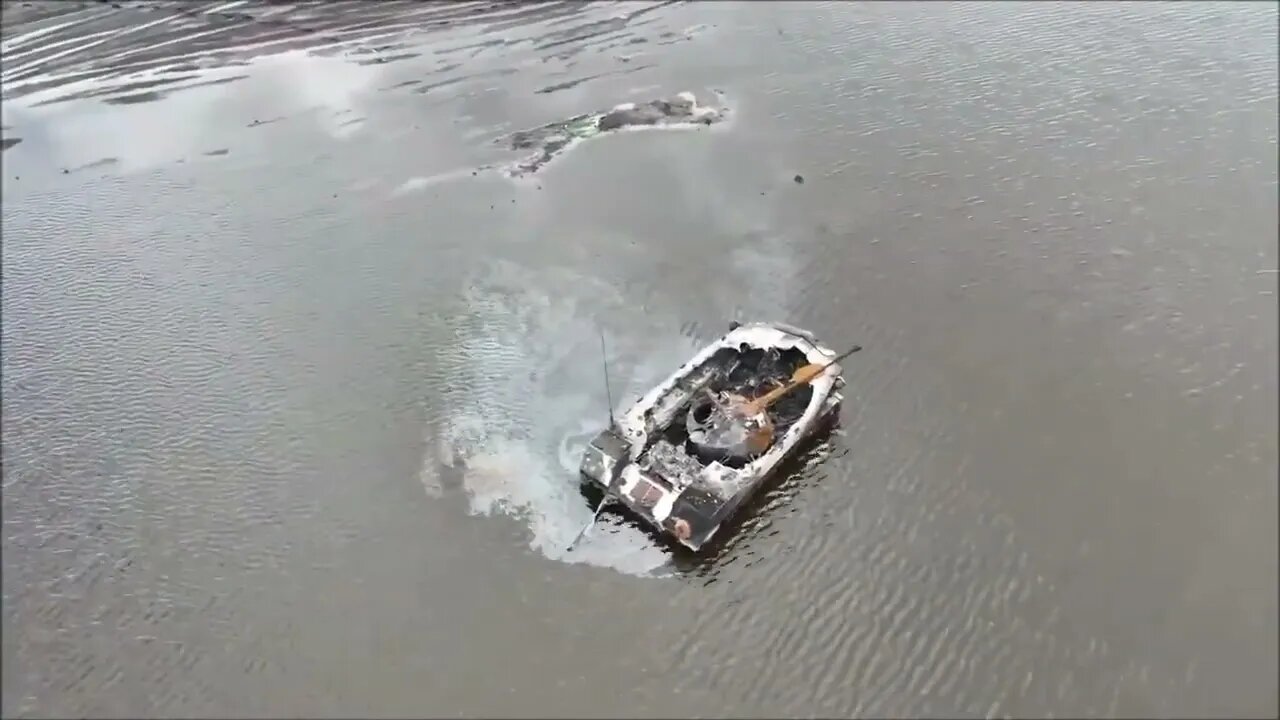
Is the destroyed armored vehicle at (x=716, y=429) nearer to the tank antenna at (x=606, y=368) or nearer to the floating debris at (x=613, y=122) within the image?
the tank antenna at (x=606, y=368)

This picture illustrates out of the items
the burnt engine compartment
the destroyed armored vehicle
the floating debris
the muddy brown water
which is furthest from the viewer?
the floating debris

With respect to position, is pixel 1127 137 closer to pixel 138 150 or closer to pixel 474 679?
pixel 474 679

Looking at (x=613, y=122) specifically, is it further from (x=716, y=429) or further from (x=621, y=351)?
(x=716, y=429)

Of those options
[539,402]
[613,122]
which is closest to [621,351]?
[539,402]

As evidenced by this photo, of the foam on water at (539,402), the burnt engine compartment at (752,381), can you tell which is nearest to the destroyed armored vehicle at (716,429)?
the burnt engine compartment at (752,381)

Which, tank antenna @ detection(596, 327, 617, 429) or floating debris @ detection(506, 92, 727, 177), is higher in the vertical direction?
floating debris @ detection(506, 92, 727, 177)

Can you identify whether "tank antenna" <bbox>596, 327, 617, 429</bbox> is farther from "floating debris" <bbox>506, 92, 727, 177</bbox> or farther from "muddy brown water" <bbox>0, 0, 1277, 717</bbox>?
"floating debris" <bbox>506, 92, 727, 177</bbox>

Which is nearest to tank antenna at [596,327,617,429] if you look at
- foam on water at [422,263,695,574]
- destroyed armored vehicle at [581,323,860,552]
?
foam on water at [422,263,695,574]
